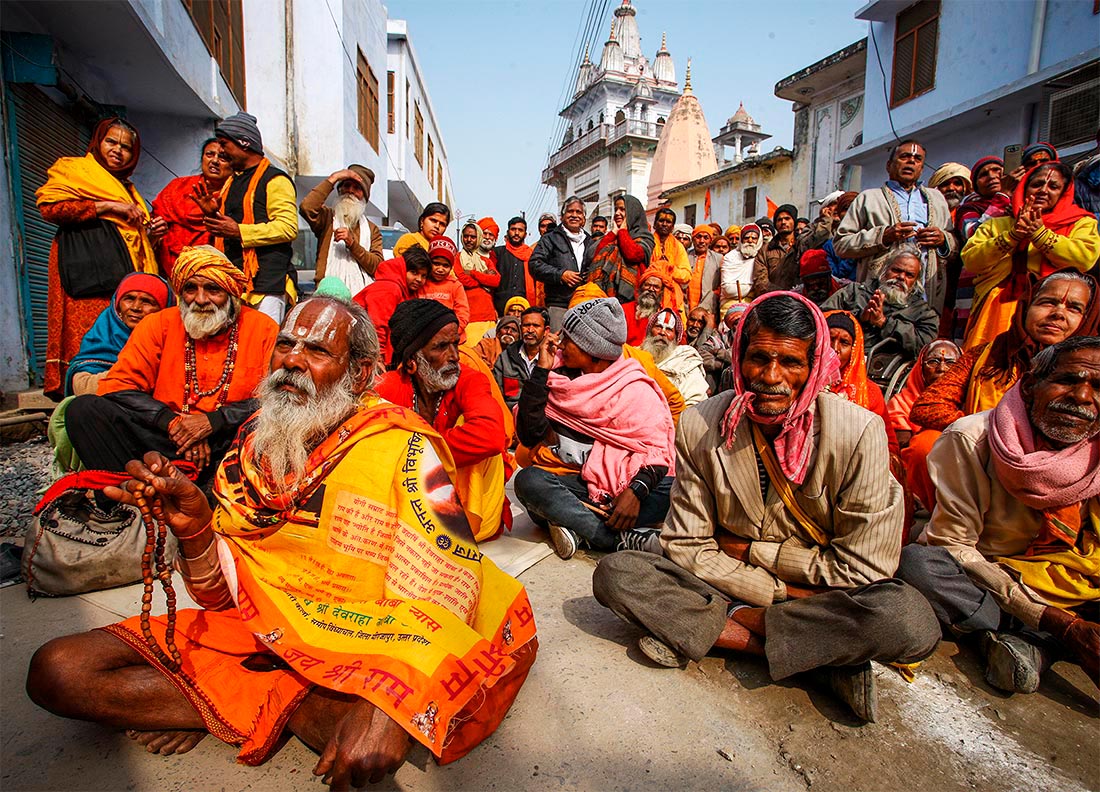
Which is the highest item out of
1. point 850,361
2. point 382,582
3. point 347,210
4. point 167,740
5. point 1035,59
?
point 1035,59

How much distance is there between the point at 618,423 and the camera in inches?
141

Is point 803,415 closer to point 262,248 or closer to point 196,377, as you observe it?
point 196,377

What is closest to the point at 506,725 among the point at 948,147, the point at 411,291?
the point at 411,291

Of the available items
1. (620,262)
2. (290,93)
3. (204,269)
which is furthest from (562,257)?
(290,93)

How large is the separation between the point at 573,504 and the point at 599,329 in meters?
1.04

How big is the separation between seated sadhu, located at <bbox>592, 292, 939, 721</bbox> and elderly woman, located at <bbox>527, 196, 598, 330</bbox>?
4.62 metres

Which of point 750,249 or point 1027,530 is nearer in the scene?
point 1027,530

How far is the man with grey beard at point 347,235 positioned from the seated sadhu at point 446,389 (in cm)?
319

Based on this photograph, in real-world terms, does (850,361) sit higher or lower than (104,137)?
lower

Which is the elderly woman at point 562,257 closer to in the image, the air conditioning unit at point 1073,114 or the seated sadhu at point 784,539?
the seated sadhu at point 784,539

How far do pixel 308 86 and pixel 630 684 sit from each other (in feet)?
45.1

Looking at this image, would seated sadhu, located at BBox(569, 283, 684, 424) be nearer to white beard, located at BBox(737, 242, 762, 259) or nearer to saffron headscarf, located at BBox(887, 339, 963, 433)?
saffron headscarf, located at BBox(887, 339, 963, 433)

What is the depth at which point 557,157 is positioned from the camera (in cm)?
4872

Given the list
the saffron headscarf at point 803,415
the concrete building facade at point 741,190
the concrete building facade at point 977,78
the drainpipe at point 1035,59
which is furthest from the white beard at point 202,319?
the concrete building facade at point 741,190
